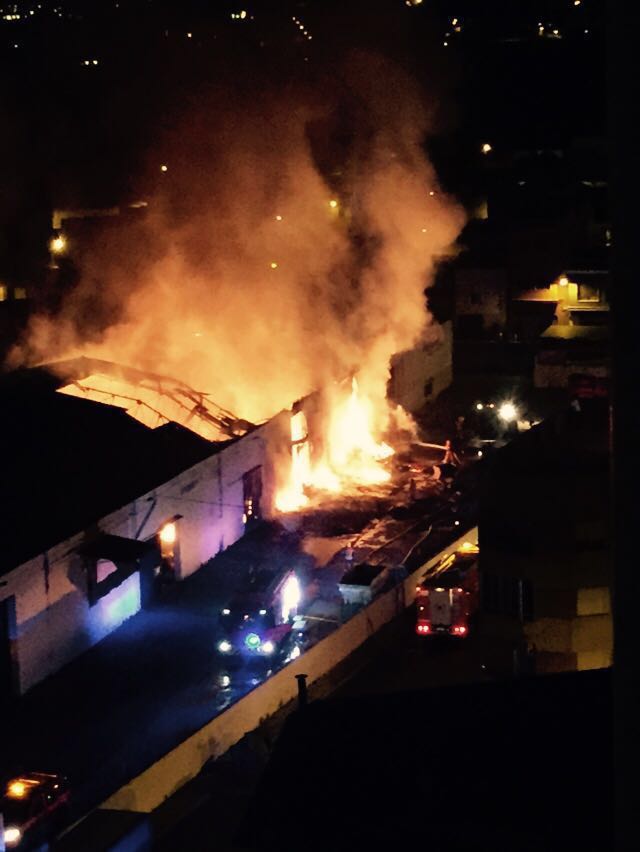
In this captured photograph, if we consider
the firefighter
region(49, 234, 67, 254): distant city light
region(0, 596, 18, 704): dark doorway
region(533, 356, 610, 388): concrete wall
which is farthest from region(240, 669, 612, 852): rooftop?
region(49, 234, 67, 254): distant city light

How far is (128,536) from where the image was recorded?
1546 centimetres

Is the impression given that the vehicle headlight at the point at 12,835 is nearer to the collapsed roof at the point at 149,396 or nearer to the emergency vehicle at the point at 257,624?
the emergency vehicle at the point at 257,624

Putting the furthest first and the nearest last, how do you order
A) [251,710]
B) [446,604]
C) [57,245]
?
[57,245]
[446,604]
[251,710]

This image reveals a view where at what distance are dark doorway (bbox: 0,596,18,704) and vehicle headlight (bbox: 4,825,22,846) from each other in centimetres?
304

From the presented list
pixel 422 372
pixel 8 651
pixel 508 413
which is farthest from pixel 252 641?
pixel 422 372

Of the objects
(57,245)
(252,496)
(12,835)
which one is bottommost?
(12,835)

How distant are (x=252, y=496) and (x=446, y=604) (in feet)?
16.5

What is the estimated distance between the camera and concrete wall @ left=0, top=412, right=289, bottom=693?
1342cm

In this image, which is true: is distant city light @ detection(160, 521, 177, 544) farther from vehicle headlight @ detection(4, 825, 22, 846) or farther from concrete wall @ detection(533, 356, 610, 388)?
concrete wall @ detection(533, 356, 610, 388)

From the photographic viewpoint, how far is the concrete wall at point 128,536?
13.4 metres

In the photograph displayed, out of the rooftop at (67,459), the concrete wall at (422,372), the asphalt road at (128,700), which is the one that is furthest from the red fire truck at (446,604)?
the concrete wall at (422,372)

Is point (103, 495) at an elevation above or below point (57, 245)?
below

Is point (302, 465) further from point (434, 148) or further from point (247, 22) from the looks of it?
point (247, 22)

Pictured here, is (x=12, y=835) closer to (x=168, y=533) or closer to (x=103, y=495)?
(x=103, y=495)
